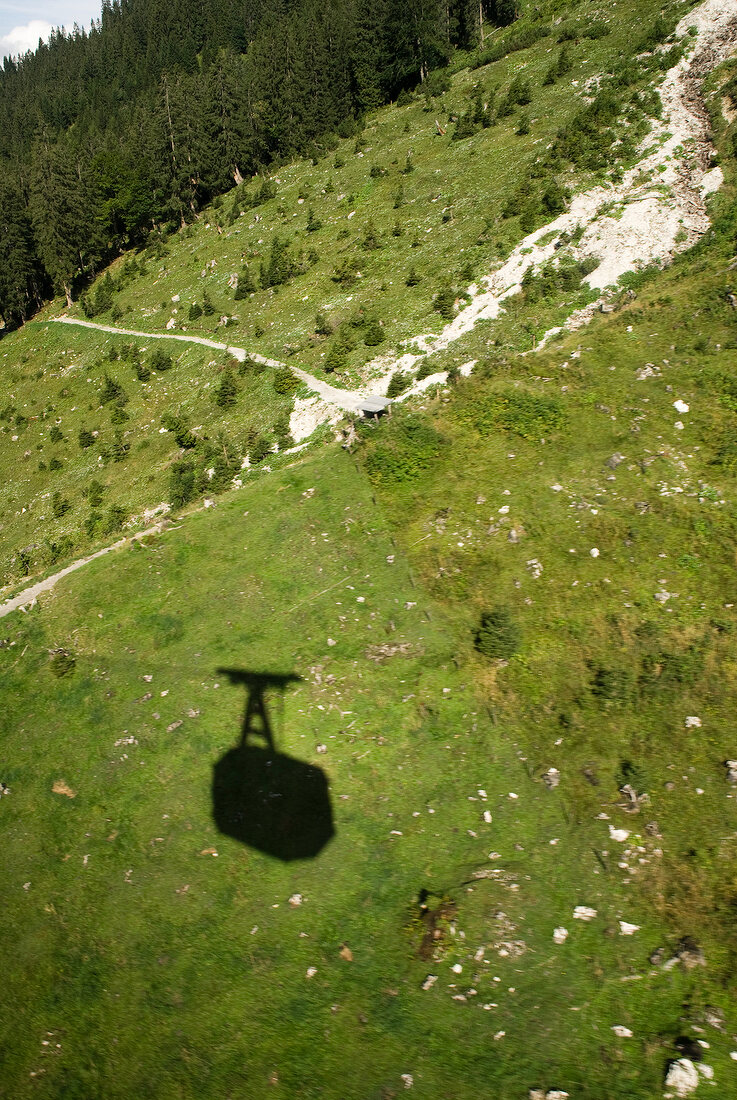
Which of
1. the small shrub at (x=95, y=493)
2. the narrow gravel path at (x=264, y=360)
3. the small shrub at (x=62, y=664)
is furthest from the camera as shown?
the small shrub at (x=95, y=493)

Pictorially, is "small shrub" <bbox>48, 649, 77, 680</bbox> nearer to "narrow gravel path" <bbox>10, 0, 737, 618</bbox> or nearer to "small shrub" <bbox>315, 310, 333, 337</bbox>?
"narrow gravel path" <bbox>10, 0, 737, 618</bbox>

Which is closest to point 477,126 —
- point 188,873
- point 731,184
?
point 731,184

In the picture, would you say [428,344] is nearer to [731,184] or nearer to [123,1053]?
[731,184]

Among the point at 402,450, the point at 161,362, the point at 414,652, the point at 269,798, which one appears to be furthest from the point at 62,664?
the point at 161,362

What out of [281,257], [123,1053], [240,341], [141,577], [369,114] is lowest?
[123,1053]

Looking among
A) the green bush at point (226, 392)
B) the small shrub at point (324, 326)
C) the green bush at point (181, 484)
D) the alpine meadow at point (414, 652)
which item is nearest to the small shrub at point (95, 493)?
the alpine meadow at point (414, 652)

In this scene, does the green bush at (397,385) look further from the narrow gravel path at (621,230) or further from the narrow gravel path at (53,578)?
the narrow gravel path at (53,578)

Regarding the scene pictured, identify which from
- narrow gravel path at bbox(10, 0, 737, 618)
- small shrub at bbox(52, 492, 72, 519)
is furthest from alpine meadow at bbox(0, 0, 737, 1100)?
small shrub at bbox(52, 492, 72, 519)
